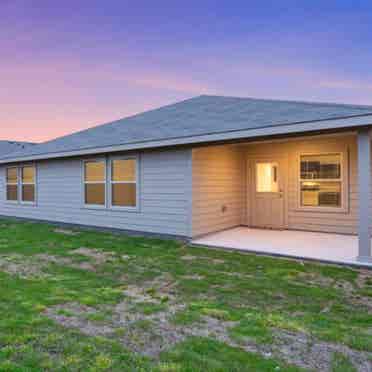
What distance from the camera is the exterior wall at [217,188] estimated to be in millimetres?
7273

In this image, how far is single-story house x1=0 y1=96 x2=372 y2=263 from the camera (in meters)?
6.99

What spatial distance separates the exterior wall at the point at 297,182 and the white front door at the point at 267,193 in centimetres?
19

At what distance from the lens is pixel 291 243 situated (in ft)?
21.9

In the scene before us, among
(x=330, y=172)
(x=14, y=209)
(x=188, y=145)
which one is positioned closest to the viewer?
(x=188, y=145)

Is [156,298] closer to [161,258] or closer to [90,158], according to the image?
[161,258]

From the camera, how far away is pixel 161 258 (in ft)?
19.1

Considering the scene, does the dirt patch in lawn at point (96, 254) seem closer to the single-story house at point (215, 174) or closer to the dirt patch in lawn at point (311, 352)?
the single-story house at point (215, 174)

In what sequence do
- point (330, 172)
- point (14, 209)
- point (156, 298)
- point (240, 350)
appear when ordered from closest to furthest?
point (240, 350)
point (156, 298)
point (330, 172)
point (14, 209)

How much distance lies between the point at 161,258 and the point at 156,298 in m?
2.00

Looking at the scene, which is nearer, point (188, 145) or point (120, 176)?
point (188, 145)

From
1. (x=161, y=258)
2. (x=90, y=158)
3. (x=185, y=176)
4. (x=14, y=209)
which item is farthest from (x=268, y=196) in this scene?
(x=14, y=209)

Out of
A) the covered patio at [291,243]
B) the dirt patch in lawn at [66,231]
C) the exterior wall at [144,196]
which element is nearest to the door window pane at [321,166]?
the covered patio at [291,243]

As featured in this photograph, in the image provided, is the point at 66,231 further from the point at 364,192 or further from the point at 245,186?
the point at 364,192

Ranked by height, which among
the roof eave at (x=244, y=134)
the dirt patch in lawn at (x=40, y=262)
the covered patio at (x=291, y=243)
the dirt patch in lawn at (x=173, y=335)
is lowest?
the dirt patch in lawn at (x=40, y=262)
